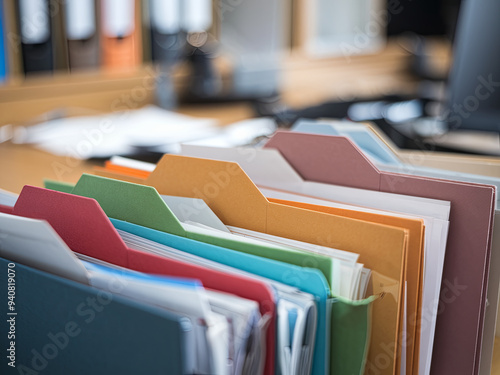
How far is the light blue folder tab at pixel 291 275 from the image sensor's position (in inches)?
15.6

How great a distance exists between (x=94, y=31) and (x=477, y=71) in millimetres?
1172

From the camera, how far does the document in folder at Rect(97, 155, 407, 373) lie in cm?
44

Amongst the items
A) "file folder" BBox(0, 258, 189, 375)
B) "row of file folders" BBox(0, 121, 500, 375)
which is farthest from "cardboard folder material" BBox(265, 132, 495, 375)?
"file folder" BBox(0, 258, 189, 375)

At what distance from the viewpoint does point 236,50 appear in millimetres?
2395

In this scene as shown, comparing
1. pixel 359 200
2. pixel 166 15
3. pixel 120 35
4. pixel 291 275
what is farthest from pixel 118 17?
pixel 291 275

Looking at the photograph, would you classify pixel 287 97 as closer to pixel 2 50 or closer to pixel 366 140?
pixel 2 50

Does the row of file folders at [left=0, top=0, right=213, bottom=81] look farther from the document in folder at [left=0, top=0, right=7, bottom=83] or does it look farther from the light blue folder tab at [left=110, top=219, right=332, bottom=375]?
the light blue folder tab at [left=110, top=219, right=332, bottom=375]

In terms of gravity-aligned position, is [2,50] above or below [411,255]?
above

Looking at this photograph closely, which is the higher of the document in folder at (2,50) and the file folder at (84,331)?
the document in folder at (2,50)

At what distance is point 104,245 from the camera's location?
1.49 feet

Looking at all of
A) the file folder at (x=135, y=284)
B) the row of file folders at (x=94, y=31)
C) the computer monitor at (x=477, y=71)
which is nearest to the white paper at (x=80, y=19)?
the row of file folders at (x=94, y=31)

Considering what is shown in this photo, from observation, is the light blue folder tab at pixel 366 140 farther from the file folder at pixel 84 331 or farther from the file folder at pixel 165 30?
the file folder at pixel 165 30

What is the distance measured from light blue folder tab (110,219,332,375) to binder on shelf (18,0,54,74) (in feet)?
4.50

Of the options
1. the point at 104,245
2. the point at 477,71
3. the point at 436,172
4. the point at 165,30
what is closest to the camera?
the point at 104,245
